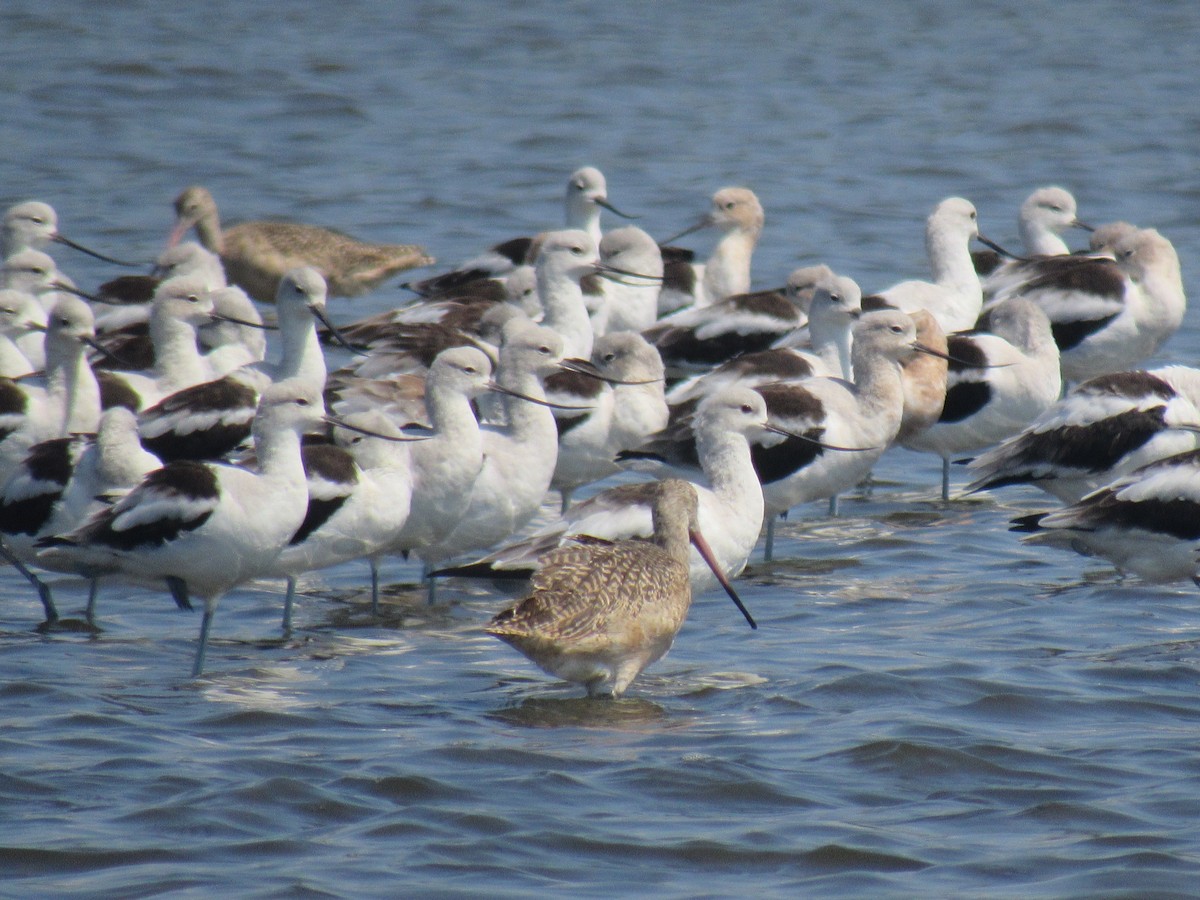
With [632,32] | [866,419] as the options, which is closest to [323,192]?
[632,32]

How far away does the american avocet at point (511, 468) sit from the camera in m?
8.91

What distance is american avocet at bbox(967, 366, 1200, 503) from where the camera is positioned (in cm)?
952

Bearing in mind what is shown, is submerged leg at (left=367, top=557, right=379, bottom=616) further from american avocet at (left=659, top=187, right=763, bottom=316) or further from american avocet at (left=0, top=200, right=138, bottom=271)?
american avocet at (left=659, top=187, right=763, bottom=316)

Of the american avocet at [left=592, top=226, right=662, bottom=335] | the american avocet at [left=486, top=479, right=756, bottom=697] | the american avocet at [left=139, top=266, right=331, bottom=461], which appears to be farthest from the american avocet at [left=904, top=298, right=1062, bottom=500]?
the american avocet at [left=486, top=479, right=756, bottom=697]

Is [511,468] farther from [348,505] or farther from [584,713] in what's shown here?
[584,713]

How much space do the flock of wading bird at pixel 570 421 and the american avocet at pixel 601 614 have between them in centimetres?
1

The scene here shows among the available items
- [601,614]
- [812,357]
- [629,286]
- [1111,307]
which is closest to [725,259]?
[629,286]

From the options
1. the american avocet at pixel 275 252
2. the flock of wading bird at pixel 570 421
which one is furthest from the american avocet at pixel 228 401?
the american avocet at pixel 275 252

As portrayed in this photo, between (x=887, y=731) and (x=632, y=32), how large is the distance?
22895mm

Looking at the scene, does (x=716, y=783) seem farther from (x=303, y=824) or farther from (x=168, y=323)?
(x=168, y=323)

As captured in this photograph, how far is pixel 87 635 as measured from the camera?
26.3 feet

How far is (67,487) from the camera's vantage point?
834 centimetres

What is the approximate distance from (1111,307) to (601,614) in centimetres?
688

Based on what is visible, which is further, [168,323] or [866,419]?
[168,323]
